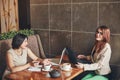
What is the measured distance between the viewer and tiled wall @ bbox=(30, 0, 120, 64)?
3.97m

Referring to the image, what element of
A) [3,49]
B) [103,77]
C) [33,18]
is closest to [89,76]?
[103,77]

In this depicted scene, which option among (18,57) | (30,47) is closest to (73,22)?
(30,47)

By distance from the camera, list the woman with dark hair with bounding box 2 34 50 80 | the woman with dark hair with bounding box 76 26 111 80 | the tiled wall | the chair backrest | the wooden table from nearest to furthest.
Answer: the wooden table, the woman with dark hair with bounding box 2 34 50 80, the woman with dark hair with bounding box 76 26 111 80, the chair backrest, the tiled wall

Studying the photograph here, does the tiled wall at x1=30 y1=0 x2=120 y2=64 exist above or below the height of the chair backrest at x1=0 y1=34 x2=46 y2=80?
above

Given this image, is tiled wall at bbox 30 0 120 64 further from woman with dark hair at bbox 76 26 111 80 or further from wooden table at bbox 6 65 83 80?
wooden table at bbox 6 65 83 80

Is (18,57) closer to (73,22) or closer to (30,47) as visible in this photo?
(30,47)

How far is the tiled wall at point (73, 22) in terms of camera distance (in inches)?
156

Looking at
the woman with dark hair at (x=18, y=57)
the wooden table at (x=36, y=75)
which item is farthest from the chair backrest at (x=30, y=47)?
the wooden table at (x=36, y=75)

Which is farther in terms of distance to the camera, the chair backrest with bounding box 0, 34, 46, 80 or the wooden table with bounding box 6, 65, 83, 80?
the chair backrest with bounding box 0, 34, 46, 80

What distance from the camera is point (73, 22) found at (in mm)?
4375

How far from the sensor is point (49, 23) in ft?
15.4

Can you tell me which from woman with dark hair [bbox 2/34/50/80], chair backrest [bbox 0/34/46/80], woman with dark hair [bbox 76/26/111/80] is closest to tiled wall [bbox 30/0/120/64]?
chair backrest [bbox 0/34/46/80]

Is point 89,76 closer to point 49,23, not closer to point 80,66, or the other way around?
point 80,66

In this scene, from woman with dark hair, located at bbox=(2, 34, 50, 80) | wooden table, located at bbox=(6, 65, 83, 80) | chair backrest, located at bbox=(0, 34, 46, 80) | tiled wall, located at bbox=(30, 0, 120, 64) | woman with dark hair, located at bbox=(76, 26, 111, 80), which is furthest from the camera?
tiled wall, located at bbox=(30, 0, 120, 64)
